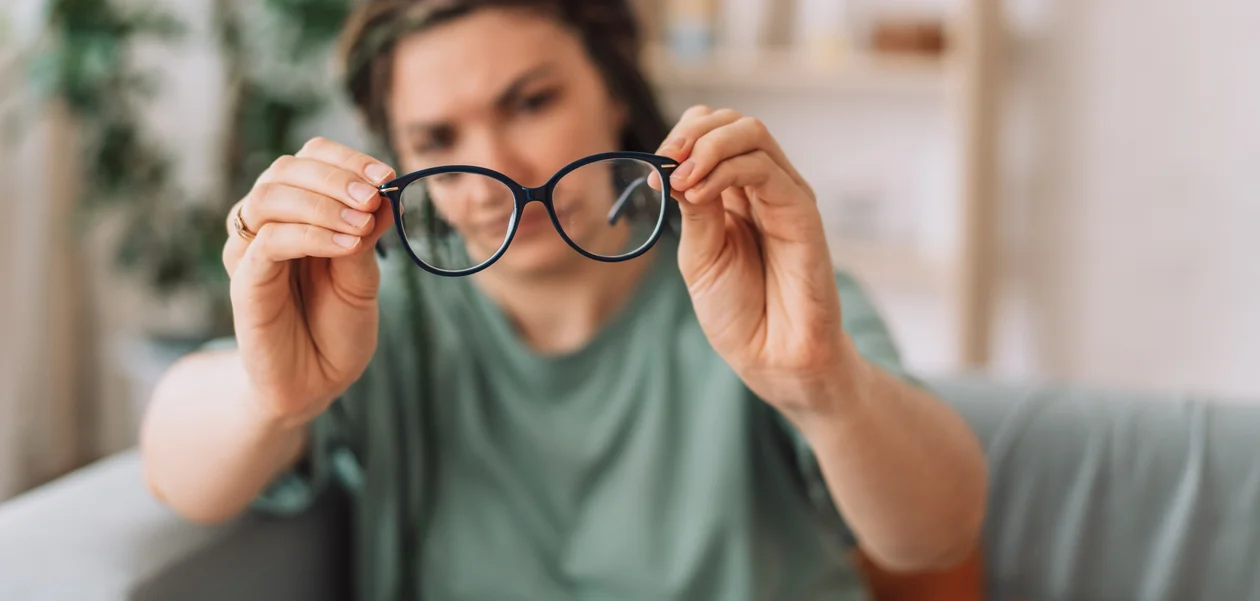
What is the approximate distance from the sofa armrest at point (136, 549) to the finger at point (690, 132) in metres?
0.60

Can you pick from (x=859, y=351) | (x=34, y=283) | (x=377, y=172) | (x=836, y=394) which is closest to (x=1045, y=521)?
(x=859, y=351)

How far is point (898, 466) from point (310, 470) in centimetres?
58

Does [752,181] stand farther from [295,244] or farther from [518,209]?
[295,244]

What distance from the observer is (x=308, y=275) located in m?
0.79

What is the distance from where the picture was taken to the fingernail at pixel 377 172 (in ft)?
2.26

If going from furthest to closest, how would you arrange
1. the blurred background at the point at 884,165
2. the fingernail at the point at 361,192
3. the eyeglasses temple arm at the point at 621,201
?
the blurred background at the point at 884,165 < the eyeglasses temple arm at the point at 621,201 < the fingernail at the point at 361,192

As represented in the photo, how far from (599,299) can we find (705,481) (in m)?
0.22

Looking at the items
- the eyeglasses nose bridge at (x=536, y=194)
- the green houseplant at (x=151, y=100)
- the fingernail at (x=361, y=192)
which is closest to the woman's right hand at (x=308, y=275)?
the fingernail at (x=361, y=192)

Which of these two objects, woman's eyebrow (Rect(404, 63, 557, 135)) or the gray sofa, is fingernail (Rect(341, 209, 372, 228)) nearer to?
woman's eyebrow (Rect(404, 63, 557, 135))

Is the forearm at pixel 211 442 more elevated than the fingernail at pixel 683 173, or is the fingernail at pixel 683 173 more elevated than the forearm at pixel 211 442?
the fingernail at pixel 683 173

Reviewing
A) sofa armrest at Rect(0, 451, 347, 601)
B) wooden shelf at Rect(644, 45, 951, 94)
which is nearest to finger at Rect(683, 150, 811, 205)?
sofa armrest at Rect(0, 451, 347, 601)

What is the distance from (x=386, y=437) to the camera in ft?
3.36

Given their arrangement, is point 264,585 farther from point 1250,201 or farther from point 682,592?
point 1250,201

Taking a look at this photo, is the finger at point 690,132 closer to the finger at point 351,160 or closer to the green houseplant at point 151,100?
the finger at point 351,160
